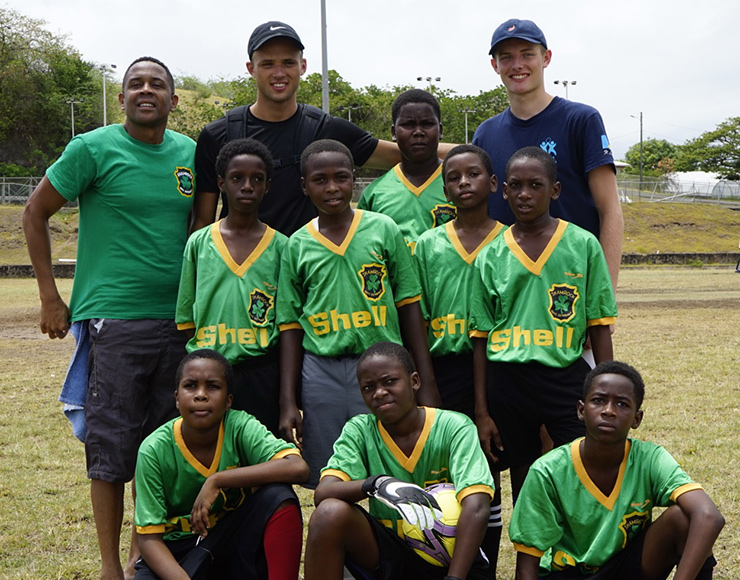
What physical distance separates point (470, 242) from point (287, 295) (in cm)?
87

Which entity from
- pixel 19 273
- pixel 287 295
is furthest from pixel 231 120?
pixel 19 273

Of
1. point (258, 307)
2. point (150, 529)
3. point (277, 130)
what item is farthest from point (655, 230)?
point (150, 529)

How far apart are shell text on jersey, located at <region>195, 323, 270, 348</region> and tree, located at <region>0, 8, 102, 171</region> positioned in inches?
2349

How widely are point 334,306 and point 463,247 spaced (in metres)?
0.65

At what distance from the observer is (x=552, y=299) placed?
373cm

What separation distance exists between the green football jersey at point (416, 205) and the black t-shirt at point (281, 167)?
0.42 metres

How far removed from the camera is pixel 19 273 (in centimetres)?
2844

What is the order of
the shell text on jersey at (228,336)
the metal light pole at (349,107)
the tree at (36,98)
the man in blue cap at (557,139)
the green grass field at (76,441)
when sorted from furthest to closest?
the tree at (36,98)
the metal light pole at (349,107)
the green grass field at (76,441)
the man in blue cap at (557,139)
the shell text on jersey at (228,336)

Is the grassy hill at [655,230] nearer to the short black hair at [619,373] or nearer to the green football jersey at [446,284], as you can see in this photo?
the green football jersey at [446,284]

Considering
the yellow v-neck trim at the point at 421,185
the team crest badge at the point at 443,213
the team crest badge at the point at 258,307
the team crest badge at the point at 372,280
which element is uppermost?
the yellow v-neck trim at the point at 421,185

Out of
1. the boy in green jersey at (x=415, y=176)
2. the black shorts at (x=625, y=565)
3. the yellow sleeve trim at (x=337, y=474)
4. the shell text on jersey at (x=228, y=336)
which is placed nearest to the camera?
the black shorts at (x=625, y=565)

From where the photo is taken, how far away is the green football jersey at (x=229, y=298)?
12.9ft

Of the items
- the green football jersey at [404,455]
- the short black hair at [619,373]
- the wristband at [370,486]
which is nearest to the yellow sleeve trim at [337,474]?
the green football jersey at [404,455]

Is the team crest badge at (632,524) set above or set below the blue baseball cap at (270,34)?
below
